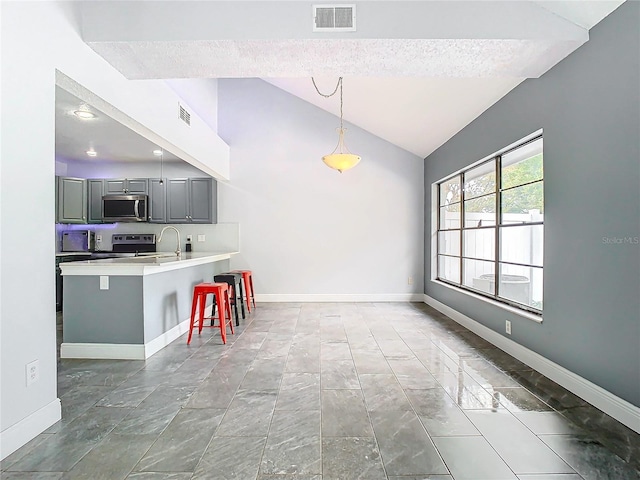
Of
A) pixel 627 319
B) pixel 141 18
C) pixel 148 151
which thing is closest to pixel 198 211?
pixel 148 151

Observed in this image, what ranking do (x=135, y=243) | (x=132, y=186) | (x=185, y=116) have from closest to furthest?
(x=185, y=116), (x=132, y=186), (x=135, y=243)

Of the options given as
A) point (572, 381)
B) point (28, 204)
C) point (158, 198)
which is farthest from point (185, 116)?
point (572, 381)

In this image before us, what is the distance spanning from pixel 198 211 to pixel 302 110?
263 centimetres

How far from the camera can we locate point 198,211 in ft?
20.7

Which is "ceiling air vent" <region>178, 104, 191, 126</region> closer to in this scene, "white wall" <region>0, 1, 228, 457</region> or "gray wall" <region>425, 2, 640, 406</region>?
"white wall" <region>0, 1, 228, 457</region>

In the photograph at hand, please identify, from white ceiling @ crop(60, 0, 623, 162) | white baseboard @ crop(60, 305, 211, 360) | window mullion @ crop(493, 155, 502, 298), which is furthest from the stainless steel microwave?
window mullion @ crop(493, 155, 502, 298)

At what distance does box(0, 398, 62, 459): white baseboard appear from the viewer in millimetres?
1937

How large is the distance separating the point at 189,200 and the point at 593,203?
563cm

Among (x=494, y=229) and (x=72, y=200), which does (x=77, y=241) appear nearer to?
(x=72, y=200)

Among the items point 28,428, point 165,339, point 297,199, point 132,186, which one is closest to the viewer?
point 28,428

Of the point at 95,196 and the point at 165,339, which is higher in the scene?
the point at 95,196

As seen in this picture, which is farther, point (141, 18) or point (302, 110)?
point (302, 110)

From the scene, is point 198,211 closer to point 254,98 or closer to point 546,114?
point 254,98

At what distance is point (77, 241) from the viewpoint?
6.57m
